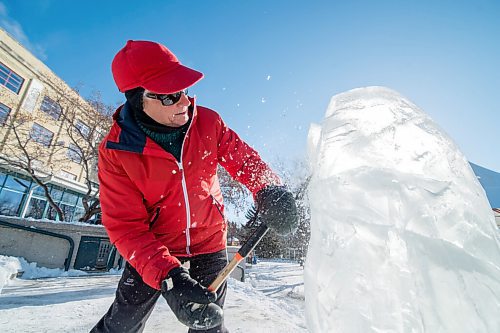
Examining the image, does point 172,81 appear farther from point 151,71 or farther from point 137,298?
point 137,298

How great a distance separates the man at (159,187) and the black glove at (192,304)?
0.61 feet

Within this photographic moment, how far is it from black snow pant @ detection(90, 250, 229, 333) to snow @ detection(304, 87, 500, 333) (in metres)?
1.12

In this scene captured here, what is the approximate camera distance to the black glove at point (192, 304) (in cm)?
137

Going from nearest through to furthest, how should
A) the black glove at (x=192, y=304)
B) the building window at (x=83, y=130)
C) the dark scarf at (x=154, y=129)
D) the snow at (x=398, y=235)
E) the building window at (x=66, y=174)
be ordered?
the snow at (x=398, y=235) < the black glove at (x=192, y=304) < the dark scarf at (x=154, y=129) < the building window at (x=83, y=130) < the building window at (x=66, y=174)

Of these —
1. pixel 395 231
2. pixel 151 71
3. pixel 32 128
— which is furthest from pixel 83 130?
pixel 395 231

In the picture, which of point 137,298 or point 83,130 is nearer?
point 137,298

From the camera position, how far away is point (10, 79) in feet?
63.6

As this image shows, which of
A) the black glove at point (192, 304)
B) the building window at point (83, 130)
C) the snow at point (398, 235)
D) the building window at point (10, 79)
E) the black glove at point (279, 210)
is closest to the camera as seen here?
the snow at point (398, 235)

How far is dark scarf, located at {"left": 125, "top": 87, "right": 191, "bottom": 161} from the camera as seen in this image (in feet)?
6.21

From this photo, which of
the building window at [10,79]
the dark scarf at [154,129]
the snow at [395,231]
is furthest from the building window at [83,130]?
the snow at [395,231]

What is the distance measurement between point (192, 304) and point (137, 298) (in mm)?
550

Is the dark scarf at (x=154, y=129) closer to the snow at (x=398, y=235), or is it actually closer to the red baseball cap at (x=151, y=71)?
the red baseball cap at (x=151, y=71)

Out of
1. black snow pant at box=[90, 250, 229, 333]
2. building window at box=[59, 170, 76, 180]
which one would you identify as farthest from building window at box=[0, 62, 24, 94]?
black snow pant at box=[90, 250, 229, 333]

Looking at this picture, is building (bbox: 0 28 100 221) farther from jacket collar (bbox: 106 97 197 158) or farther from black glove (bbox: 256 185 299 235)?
black glove (bbox: 256 185 299 235)
